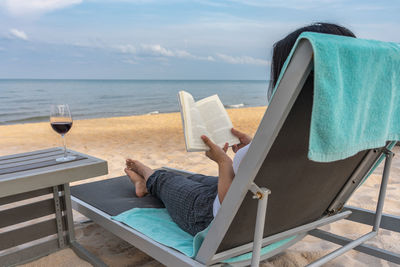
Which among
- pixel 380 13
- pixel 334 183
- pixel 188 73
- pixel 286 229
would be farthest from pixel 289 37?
pixel 188 73

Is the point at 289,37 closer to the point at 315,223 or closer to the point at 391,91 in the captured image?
the point at 391,91

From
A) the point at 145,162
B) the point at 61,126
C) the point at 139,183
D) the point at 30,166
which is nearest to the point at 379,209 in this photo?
the point at 139,183

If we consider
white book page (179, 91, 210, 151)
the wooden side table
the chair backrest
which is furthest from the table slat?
the chair backrest

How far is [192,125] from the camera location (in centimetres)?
145

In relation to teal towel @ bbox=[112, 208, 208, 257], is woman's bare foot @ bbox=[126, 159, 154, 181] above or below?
above

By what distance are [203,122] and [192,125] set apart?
11cm

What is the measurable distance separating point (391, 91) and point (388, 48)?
0.48ft

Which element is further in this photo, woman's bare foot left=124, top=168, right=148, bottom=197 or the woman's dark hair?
woman's bare foot left=124, top=168, right=148, bottom=197

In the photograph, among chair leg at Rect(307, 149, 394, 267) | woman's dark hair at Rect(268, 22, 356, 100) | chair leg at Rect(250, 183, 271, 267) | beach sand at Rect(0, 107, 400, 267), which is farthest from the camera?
beach sand at Rect(0, 107, 400, 267)

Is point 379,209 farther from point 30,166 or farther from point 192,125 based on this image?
point 30,166

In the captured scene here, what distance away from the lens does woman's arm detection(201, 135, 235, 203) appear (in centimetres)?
137

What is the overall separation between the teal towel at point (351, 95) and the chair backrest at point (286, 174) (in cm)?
6

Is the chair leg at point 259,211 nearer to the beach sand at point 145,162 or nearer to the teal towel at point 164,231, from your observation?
the teal towel at point 164,231

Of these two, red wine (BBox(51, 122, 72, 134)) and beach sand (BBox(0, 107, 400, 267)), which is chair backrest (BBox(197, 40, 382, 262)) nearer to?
beach sand (BBox(0, 107, 400, 267))
